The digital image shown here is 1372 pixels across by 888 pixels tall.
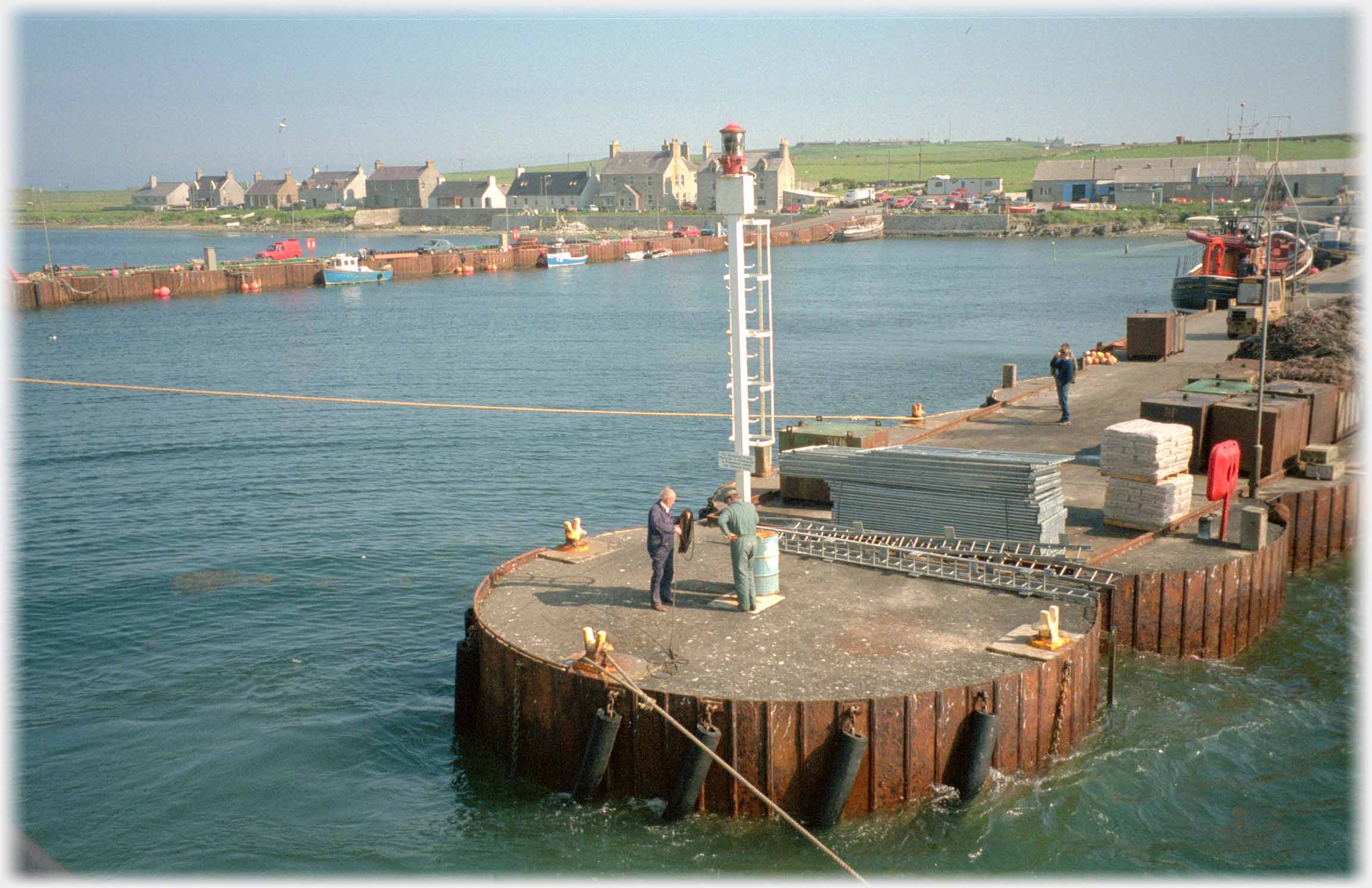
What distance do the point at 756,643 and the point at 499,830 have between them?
410 cm

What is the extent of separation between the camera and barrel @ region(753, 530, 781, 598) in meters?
16.2

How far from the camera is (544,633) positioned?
15.5 m

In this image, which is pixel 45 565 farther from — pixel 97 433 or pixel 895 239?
pixel 895 239

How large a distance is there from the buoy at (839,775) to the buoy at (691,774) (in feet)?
4.48

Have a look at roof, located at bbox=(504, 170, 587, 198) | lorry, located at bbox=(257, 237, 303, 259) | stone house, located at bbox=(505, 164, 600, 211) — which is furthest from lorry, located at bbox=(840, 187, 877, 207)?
lorry, located at bbox=(257, 237, 303, 259)

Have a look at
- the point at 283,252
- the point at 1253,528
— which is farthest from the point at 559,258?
the point at 1253,528

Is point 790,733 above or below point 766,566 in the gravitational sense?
below

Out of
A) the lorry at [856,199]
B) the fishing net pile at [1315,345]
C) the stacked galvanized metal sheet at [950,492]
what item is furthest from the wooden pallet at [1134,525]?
the lorry at [856,199]

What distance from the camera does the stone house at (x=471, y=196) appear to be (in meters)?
180

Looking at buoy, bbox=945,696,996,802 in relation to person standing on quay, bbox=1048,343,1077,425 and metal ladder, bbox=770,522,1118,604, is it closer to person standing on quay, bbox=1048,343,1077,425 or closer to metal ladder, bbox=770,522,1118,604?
metal ladder, bbox=770,522,1118,604

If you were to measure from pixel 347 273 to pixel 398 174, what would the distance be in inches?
3954

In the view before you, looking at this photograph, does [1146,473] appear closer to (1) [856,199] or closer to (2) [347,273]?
(2) [347,273]

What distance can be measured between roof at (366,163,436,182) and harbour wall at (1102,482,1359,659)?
182m

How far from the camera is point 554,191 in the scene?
603 feet
